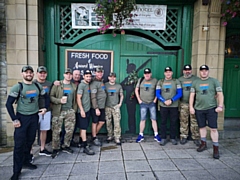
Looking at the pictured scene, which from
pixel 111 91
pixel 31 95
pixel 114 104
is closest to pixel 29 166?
pixel 31 95

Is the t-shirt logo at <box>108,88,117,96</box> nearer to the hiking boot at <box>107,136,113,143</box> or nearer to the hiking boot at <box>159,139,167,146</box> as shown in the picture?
the hiking boot at <box>107,136,113,143</box>

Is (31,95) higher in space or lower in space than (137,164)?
higher

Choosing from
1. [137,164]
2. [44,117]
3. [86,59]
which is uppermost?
[86,59]

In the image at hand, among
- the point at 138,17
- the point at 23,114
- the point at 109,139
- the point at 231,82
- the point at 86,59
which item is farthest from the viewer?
the point at 231,82

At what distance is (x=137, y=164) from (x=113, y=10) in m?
3.20

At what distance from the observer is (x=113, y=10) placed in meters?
4.02

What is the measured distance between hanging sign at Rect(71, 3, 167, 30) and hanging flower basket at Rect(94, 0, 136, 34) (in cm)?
47

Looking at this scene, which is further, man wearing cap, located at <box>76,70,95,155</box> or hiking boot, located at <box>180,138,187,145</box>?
hiking boot, located at <box>180,138,187,145</box>

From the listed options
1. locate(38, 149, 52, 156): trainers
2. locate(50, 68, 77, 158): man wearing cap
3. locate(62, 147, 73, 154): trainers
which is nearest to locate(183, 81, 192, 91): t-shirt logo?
locate(50, 68, 77, 158): man wearing cap

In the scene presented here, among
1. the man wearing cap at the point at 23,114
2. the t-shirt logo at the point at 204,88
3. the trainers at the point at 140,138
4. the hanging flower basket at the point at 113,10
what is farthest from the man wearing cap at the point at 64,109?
the t-shirt logo at the point at 204,88

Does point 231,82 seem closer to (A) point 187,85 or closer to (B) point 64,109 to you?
(A) point 187,85

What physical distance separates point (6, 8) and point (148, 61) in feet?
12.2

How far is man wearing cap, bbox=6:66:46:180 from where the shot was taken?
305 centimetres

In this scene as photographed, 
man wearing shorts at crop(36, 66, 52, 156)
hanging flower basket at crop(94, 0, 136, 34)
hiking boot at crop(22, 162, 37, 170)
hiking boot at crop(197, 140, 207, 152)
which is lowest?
hiking boot at crop(22, 162, 37, 170)
